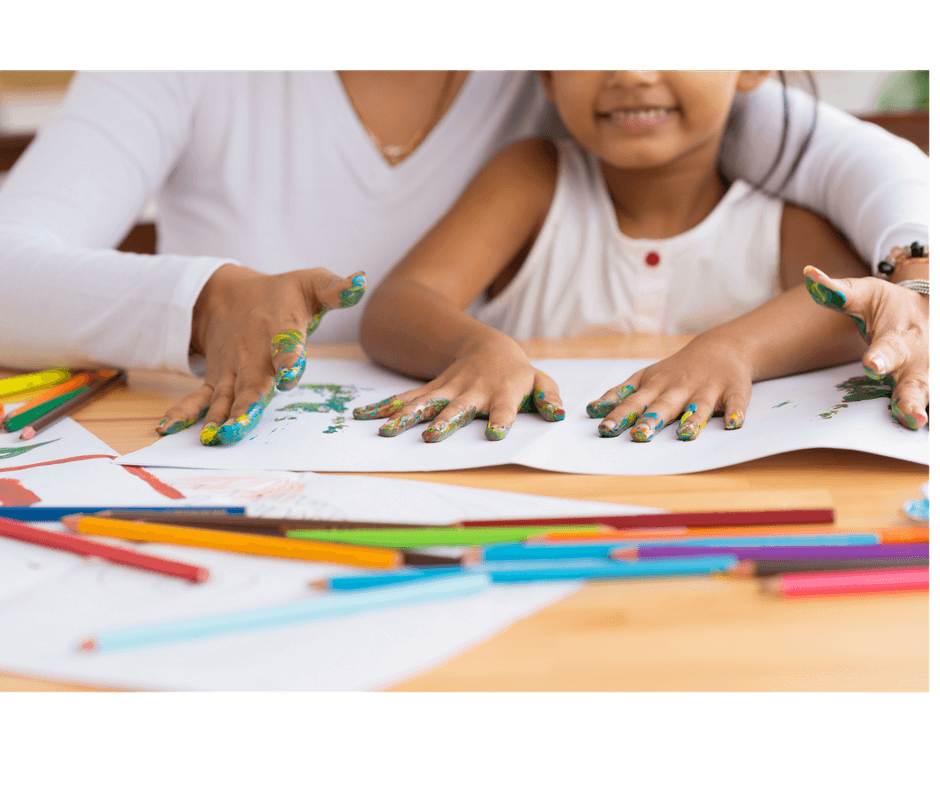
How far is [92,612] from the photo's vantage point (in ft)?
0.86

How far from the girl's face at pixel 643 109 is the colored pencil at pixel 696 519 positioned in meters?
0.45

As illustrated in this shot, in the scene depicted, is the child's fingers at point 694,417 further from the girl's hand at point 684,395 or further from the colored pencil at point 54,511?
the colored pencil at point 54,511

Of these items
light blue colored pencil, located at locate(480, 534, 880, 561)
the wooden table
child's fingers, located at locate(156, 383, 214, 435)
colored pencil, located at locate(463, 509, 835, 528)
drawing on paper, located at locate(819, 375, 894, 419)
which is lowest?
child's fingers, located at locate(156, 383, 214, 435)

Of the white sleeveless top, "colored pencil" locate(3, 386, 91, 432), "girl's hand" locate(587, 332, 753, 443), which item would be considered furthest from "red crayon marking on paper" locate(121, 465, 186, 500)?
the white sleeveless top

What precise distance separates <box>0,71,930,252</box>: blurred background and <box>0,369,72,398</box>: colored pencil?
0.58 metres

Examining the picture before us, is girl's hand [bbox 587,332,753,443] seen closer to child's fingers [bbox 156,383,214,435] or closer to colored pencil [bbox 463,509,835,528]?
colored pencil [bbox 463,509,835,528]

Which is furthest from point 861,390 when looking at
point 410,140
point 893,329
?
point 410,140

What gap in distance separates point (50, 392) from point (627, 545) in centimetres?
42

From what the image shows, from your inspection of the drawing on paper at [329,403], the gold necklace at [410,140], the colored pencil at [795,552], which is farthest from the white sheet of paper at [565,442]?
the gold necklace at [410,140]

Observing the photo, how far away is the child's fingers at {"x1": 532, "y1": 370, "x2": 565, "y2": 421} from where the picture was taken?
469mm

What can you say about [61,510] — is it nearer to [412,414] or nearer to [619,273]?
[412,414]

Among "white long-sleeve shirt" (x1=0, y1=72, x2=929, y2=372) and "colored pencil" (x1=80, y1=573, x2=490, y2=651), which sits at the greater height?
"white long-sleeve shirt" (x1=0, y1=72, x2=929, y2=372)

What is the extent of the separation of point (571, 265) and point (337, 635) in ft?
2.06
